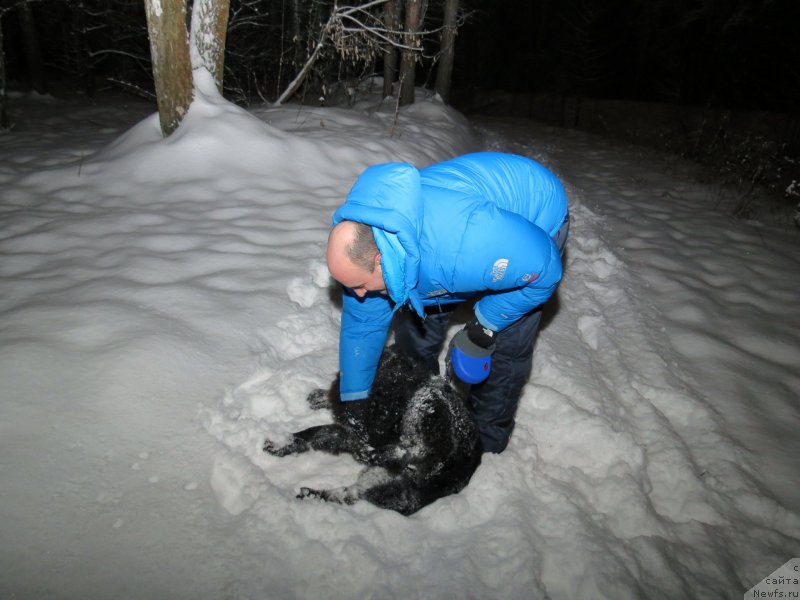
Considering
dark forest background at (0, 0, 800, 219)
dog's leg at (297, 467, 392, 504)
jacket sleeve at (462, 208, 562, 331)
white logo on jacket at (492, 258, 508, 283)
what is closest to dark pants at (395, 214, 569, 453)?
jacket sleeve at (462, 208, 562, 331)

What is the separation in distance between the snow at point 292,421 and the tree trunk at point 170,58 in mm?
675

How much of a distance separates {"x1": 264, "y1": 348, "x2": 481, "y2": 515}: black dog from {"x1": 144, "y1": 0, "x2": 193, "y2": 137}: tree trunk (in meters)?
3.96

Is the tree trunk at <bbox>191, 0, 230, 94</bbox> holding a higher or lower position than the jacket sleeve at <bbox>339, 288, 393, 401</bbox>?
higher

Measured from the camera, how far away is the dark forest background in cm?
848

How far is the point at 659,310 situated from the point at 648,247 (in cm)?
139

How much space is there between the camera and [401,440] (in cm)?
196

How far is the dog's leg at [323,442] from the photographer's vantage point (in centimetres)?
194

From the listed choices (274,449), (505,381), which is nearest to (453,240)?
(505,381)

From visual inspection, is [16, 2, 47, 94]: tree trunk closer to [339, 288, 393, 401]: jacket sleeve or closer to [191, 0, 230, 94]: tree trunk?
[191, 0, 230, 94]: tree trunk

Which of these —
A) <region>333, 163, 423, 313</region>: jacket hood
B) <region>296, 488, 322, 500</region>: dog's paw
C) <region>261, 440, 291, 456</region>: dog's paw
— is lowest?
<region>296, 488, 322, 500</region>: dog's paw

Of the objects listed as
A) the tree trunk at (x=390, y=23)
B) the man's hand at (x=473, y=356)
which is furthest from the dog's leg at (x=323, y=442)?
the tree trunk at (x=390, y=23)

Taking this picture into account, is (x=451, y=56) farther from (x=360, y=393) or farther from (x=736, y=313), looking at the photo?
(x=360, y=393)

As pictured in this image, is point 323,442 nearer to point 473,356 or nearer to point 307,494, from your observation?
point 307,494

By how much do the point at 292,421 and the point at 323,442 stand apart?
218 mm
